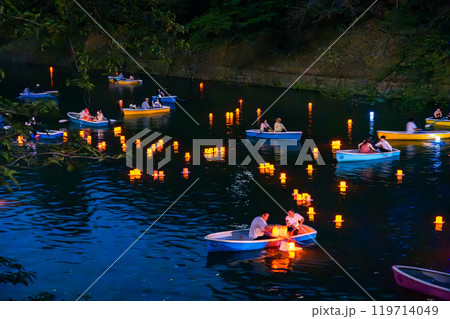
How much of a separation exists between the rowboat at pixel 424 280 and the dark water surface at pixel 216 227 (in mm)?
299

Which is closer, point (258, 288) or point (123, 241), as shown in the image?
point (258, 288)

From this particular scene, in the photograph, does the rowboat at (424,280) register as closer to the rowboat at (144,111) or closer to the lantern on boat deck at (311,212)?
the lantern on boat deck at (311,212)

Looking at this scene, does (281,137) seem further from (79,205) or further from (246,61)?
(246,61)

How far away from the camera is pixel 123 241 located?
19.1 meters

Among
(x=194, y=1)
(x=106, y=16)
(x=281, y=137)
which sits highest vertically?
(x=194, y=1)

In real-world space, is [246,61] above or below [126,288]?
above

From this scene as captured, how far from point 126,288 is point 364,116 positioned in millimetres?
30245

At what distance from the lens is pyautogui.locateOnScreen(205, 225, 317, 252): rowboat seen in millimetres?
17828

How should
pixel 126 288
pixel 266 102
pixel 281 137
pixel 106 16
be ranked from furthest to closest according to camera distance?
pixel 266 102
pixel 281 137
pixel 126 288
pixel 106 16

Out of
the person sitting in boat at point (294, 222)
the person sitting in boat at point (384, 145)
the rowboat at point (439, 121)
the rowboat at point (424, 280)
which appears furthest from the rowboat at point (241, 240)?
the rowboat at point (439, 121)

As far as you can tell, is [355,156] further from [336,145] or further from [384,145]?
[336,145]

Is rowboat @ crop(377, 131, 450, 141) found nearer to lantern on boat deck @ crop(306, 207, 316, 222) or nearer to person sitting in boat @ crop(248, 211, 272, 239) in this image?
lantern on boat deck @ crop(306, 207, 316, 222)

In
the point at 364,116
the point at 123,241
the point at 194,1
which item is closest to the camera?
the point at 123,241

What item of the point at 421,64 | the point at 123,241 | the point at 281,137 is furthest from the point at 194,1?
the point at 123,241
